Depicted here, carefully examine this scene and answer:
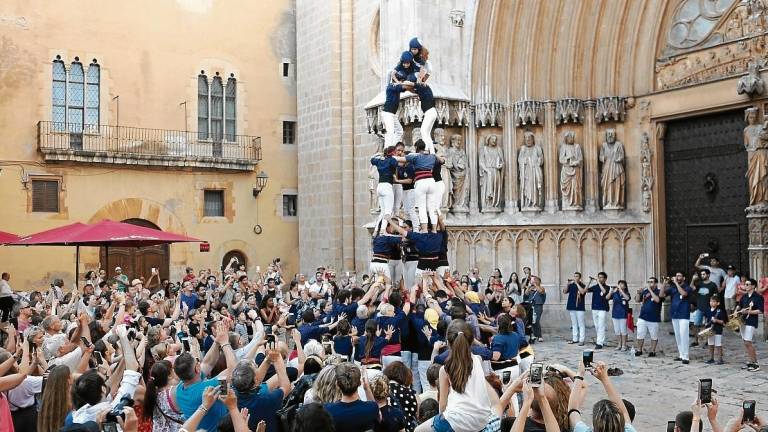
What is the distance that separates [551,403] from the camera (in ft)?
15.2

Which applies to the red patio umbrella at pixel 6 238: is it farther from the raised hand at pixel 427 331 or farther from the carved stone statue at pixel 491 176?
the raised hand at pixel 427 331

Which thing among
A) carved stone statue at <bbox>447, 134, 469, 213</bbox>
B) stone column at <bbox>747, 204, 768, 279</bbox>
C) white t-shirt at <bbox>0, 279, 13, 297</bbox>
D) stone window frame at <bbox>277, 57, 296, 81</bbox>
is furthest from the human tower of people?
stone window frame at <bbox>277, 57, 296, 81</bbox>

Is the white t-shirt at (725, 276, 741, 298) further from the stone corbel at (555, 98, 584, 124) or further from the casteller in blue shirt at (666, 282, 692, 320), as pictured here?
the stone corbel at (555, 98, 584, 124)

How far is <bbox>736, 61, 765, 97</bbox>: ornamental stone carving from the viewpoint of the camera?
1636 centimetres

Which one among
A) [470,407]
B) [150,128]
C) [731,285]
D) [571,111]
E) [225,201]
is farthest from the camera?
[225,201]

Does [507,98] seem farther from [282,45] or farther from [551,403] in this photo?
[551,403]

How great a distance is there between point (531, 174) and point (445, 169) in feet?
6.90

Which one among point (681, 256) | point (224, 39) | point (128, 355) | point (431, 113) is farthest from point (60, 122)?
point (128, 355)

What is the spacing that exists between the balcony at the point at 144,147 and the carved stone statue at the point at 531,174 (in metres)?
11.3

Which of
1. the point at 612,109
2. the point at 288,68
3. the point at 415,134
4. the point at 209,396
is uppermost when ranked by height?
the point at 288,68

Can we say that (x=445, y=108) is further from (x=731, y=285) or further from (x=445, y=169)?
(x=731, y=285)

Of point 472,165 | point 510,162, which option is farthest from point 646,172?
point 472,165

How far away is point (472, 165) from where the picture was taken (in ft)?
64.7

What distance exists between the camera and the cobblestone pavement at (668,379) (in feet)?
33.1
